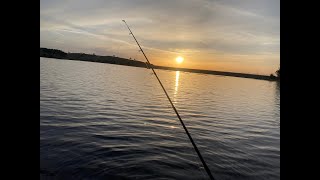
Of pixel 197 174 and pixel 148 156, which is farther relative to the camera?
pixel 148 156

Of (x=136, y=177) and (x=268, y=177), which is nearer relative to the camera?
(x=136, y=177)

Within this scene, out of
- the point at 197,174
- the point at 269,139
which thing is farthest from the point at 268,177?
the point at 269,139
